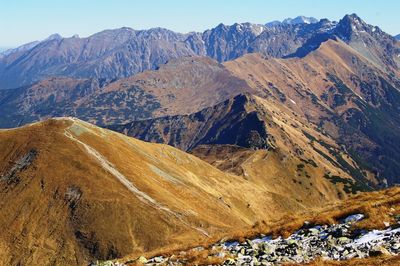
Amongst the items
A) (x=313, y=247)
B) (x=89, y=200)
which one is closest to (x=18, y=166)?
(x=89, y=200)

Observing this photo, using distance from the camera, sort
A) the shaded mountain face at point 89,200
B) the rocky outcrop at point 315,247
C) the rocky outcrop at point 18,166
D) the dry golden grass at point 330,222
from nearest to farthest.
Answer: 1. the rocky outcrop at point 315,247
2. the dry golden grass at point 330,222
3. the shaded mountain face at point 89,200
4. the rocky outcrop at point 18,166

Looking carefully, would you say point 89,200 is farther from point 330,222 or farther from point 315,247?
point 315,247

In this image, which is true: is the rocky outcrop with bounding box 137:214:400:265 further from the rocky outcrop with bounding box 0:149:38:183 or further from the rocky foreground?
the rocky outcrop with bounding box 0:149:38:183

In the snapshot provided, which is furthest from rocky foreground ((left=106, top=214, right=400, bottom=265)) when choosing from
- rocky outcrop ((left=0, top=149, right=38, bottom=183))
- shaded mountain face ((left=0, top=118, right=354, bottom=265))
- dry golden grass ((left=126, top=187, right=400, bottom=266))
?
rocky outcrop ((left=0, top=149, right=38, bottom=183))

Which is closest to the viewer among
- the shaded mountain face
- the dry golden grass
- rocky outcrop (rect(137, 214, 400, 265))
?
rocky outcrop (rect(137, 214, 400, 265))

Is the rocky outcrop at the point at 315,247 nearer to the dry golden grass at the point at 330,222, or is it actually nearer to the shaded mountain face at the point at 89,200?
the dry golden grass at the point at 330,222

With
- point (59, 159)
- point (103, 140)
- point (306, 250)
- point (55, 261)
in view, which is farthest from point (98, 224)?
point (306, 250)

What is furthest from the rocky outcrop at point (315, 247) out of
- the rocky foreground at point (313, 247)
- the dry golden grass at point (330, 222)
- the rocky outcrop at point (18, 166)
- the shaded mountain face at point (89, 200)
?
the rocky outcrop at point (18, 166)
